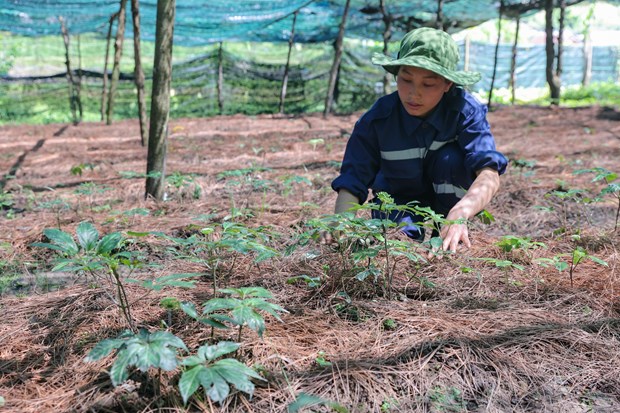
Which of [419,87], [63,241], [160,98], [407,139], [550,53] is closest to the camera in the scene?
[63,241]

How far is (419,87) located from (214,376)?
5.16 feet

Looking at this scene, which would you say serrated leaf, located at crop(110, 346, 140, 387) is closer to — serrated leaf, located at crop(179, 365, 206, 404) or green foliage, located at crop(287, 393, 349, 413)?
serrated leaf, located at crop(179, 365, 206, 404)

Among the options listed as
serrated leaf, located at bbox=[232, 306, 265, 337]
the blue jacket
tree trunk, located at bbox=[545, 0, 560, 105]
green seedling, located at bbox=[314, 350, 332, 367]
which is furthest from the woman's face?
tree trunk, located at bbox=[545, 0, 560, 105]

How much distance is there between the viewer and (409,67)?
2.35 metres

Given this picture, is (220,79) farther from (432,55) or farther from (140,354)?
(140,354)

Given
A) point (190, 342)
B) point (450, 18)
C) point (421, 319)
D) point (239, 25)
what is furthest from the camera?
point (450, 18)

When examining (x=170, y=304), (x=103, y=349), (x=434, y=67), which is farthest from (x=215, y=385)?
(x=434, y=67)

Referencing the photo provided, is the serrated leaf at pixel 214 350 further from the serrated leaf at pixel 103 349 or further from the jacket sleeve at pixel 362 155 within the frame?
the jacket sleeve at pixel 362 155

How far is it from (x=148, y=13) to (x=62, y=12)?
1526 millimetres

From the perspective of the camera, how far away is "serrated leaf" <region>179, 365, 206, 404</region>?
3.97ft

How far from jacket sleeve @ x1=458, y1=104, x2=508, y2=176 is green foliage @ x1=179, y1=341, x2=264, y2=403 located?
5.03 ft

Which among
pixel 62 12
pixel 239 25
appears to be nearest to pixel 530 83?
pixel 239 25

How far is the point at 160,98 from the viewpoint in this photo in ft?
13.5

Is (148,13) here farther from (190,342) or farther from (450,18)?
(190,342)
